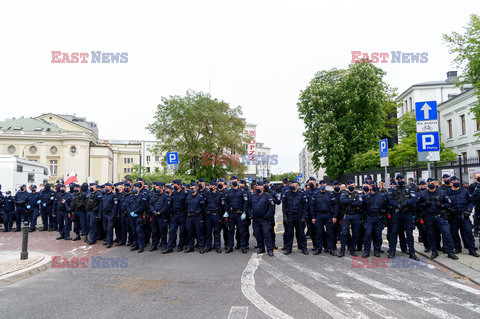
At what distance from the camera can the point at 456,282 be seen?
6.61 m

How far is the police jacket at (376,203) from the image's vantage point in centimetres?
887

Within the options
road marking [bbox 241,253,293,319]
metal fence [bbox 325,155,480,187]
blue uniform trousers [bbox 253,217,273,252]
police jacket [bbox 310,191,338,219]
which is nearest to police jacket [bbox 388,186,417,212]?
police jacket [bbox 310,191,338,219]

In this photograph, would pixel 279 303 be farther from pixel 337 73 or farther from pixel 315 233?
pixel 337 73

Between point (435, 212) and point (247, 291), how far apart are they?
18.3ft

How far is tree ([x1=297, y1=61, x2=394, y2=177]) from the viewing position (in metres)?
31.7

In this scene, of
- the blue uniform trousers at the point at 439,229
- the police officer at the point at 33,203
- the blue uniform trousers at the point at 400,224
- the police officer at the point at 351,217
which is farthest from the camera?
the police officer at the point at 33,203

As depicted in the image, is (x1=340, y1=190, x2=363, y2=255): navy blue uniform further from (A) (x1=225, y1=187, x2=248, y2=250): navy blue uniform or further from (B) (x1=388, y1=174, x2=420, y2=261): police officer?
(A) (x1=225, y1=187, x2=248, y2=250): navy blue uniform

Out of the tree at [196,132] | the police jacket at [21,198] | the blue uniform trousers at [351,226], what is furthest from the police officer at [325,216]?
the tree at [196,132]

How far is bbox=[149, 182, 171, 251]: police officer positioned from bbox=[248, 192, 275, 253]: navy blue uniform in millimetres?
2565

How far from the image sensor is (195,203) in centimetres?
988

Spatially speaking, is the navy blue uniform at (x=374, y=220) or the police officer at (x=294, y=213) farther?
the police officer at (x=294, y=213)

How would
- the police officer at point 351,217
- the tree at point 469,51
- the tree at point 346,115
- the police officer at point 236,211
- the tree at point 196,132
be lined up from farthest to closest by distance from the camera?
1. the tree at point 196,132
2. the tree at point 346,115
3. the tree at point 469,51
4. the police officer at point 236,211
5. the police officer at point 351,217

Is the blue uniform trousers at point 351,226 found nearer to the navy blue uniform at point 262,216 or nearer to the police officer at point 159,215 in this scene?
the navy blue uniform at point 262,216

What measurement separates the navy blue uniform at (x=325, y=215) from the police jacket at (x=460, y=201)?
2.93 metres
